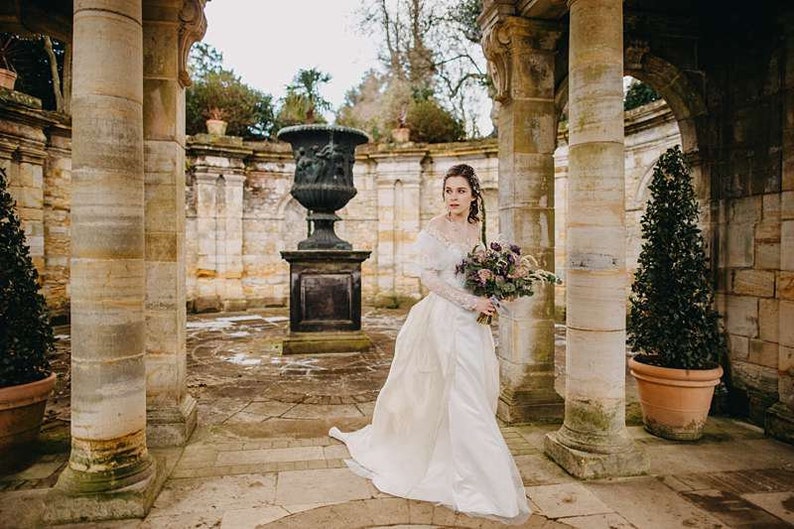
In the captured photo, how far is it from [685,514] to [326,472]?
2.25 m

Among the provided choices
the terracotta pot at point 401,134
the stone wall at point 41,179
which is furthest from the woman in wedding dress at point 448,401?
the terracotta pot at point 401,134

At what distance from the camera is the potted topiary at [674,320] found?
430cm

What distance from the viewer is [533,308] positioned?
4848 mm

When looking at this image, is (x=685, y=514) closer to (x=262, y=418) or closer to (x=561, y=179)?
(x=262, y=418)

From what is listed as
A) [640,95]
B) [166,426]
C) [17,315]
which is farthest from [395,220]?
[17,315]

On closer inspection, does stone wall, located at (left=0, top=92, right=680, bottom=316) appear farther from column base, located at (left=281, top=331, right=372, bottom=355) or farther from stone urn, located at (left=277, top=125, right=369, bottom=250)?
column base, located at (left=281, top=331, right=372, bottom=355)

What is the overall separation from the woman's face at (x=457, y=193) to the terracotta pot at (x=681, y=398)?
2257mm

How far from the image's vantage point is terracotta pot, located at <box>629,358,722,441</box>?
14.0ft

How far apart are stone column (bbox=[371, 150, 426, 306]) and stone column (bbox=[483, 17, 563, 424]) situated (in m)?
8.09

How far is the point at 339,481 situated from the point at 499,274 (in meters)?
1.73

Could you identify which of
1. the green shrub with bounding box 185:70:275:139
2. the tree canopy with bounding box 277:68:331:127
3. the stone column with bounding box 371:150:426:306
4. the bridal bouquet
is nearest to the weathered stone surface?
the bridal bouquet

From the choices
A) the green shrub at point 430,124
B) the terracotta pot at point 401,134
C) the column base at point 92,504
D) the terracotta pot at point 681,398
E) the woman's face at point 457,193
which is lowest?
the column base at point 92,504

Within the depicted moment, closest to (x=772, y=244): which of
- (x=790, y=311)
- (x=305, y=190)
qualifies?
(x=790, y=311)

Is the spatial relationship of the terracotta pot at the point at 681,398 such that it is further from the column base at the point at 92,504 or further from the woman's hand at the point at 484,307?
the column base at the point at 92,504
